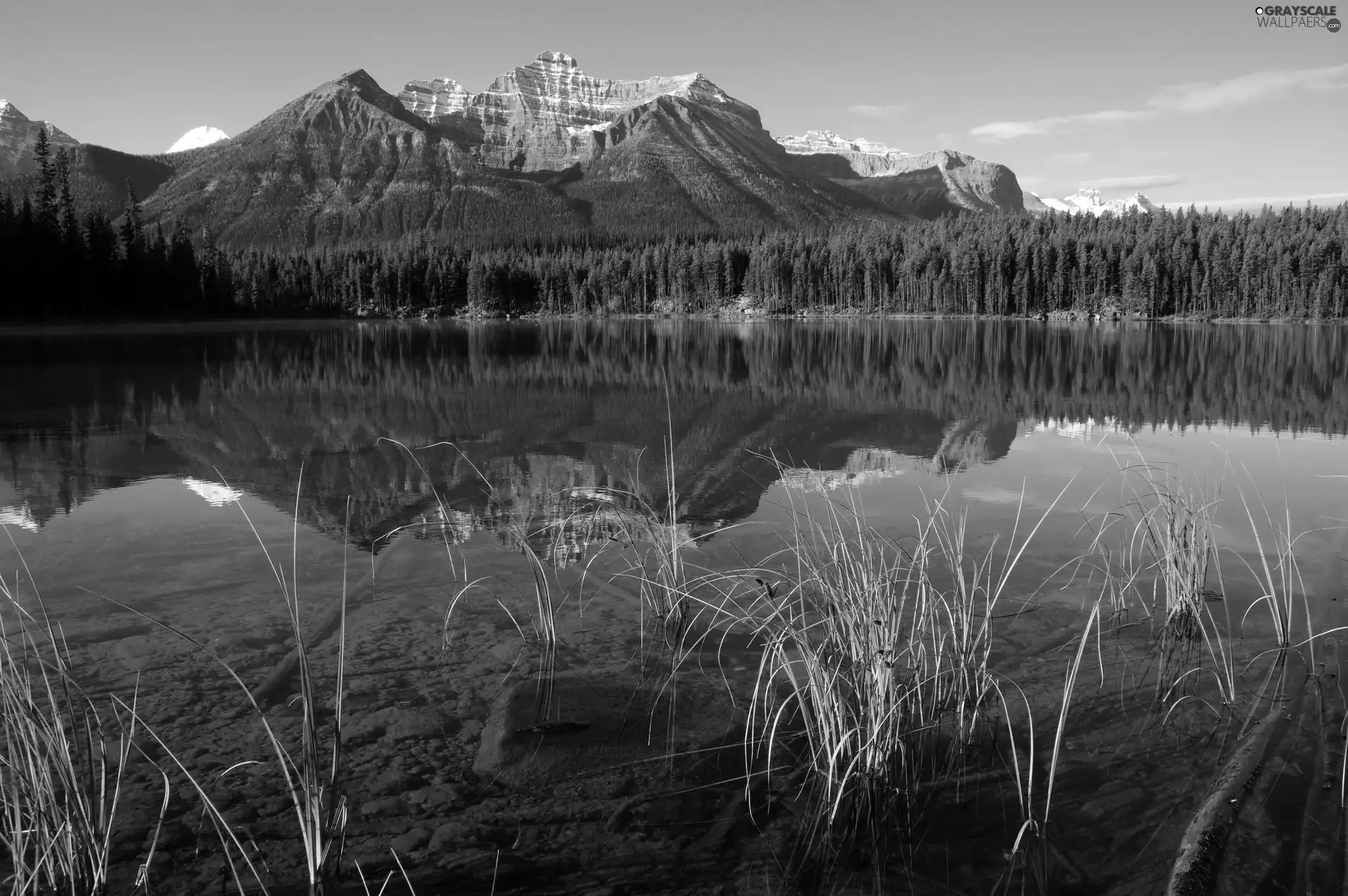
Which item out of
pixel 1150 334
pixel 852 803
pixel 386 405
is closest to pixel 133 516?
pixel 852 803

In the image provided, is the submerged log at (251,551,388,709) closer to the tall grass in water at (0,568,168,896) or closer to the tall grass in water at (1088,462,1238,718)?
the tall grass in water at (0,568,168,896)

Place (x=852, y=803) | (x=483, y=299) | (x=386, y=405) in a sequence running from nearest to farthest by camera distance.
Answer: (x=852, y=803), (x=386, y=405), (x=483, y=299)

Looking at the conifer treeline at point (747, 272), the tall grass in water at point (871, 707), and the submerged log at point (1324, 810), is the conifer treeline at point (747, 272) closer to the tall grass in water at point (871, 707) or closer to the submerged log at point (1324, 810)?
the tall grass in water at point (871, 707)

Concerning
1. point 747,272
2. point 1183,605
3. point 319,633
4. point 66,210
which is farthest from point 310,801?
point 747,272

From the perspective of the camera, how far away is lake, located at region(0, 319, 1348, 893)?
181 inches

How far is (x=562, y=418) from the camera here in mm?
20391

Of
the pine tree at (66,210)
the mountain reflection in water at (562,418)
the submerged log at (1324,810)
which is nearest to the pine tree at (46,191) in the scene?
the pine tree at (66,210)

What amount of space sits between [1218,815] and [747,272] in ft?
460

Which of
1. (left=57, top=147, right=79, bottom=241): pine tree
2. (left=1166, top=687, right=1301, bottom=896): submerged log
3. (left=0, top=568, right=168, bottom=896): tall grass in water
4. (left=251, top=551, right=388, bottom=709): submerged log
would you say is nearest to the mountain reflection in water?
(left=251, top=551, right=388, bottom=709): submerged log

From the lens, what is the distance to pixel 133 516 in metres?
10.8

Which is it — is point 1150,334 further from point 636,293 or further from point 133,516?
point 636,293

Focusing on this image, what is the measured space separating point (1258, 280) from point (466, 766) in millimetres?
119646

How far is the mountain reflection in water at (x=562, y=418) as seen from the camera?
12297mm

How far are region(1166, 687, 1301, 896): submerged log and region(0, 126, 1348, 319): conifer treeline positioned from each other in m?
78.6
